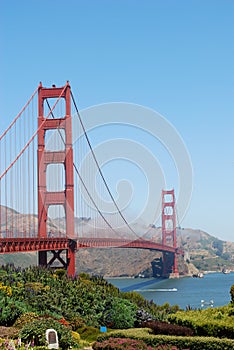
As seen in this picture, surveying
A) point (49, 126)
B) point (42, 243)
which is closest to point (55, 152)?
point (49, 126)

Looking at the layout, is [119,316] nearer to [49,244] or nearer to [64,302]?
[64,302]

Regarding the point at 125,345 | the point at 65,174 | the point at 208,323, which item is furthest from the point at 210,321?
the point at 65,174

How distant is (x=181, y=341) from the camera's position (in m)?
15.2

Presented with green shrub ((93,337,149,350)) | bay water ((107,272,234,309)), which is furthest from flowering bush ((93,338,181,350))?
bay water ((107,272,234,309))

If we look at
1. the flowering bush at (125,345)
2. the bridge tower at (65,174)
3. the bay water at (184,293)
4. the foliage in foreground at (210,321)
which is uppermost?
the bridge tower at (65,174)

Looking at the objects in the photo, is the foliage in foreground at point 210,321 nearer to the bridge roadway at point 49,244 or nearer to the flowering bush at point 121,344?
the flowering bush at point 121,344

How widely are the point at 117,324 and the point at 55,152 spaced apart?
73.9 ft

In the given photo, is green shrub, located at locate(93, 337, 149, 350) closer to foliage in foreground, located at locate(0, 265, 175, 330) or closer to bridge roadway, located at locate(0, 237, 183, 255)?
foliage in foreground, located at locate(0, 265, 175, 330)

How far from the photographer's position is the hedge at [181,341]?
14688mm

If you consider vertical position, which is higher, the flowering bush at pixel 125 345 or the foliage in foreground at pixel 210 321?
the foliage in foreground at pixel 210 321

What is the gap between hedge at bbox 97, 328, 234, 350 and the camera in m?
14.7

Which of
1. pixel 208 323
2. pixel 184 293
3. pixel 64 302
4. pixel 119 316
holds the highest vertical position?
pixel 64 302

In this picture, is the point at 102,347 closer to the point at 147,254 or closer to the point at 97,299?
the point at 97,299

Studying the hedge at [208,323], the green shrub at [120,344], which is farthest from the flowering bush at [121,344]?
the hedge at [208,323]
